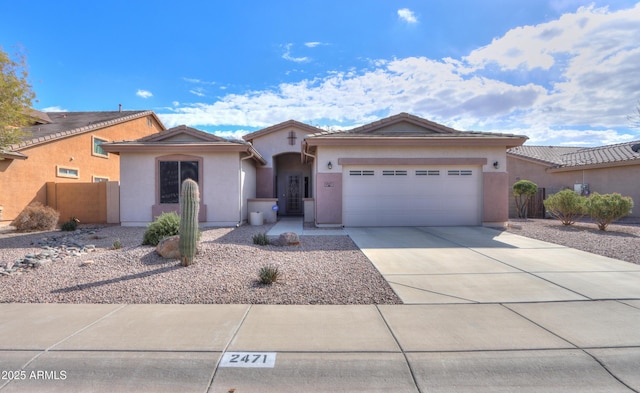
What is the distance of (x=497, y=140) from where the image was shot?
42.3 ft

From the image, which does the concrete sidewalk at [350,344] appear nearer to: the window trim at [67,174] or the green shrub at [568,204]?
the green shrub at [568,204]

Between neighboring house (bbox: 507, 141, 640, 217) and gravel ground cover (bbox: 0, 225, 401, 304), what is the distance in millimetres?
15685

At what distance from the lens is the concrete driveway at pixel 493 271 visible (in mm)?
5355

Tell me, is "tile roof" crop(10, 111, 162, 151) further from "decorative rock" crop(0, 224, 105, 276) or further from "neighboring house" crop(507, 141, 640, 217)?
"neighboring house" crop(507, 141, 640, 217)

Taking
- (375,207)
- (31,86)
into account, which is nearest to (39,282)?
(31,86)

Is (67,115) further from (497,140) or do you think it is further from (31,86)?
(497,140)

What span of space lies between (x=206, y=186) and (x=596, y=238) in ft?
45.6

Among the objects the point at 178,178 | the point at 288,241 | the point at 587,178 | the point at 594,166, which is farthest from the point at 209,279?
the point at 587,178

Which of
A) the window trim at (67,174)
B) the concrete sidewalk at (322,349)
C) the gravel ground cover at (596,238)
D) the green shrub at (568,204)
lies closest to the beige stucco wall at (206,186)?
the window trim at (67,174)

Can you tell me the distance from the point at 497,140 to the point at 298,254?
942 cm

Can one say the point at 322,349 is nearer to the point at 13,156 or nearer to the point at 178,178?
the point at 178,178

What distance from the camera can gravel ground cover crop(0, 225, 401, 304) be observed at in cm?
525

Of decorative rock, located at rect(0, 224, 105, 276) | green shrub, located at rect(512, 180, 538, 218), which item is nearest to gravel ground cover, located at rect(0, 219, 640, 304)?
decorative rock, located at rect(0, 224, 105, 276)

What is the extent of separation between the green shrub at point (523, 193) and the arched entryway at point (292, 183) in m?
11.2
